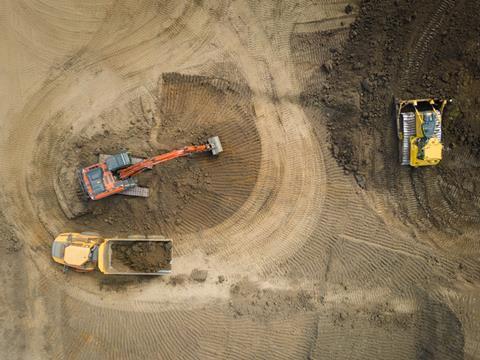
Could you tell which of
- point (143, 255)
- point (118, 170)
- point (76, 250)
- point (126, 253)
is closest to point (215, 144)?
point (118, 170)

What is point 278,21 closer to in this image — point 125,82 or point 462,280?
point 125,82

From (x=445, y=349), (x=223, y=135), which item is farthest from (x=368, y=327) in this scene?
(x=223, y=135)

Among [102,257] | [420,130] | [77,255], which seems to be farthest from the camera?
[102,257]

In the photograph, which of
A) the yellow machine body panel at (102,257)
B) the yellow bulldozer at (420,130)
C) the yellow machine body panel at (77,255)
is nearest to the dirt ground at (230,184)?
the yellow bulldozer at (420,130)

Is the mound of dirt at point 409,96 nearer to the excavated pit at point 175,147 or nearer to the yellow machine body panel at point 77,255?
the excavated pit at point 175,147

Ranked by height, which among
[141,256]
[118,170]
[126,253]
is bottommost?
[141,256]

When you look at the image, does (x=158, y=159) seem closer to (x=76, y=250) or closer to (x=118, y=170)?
(x=118, y=170)

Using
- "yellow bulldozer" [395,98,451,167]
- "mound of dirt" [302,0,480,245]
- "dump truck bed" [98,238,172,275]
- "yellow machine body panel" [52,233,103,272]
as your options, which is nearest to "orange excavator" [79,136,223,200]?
"yellow machine body panel" [52,233,103,272]

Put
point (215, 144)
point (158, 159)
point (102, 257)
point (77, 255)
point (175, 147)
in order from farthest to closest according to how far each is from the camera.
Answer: point (175, 147) → point (215, 144) → point (158, 159) → point (102, 257) → point (77, 255)
